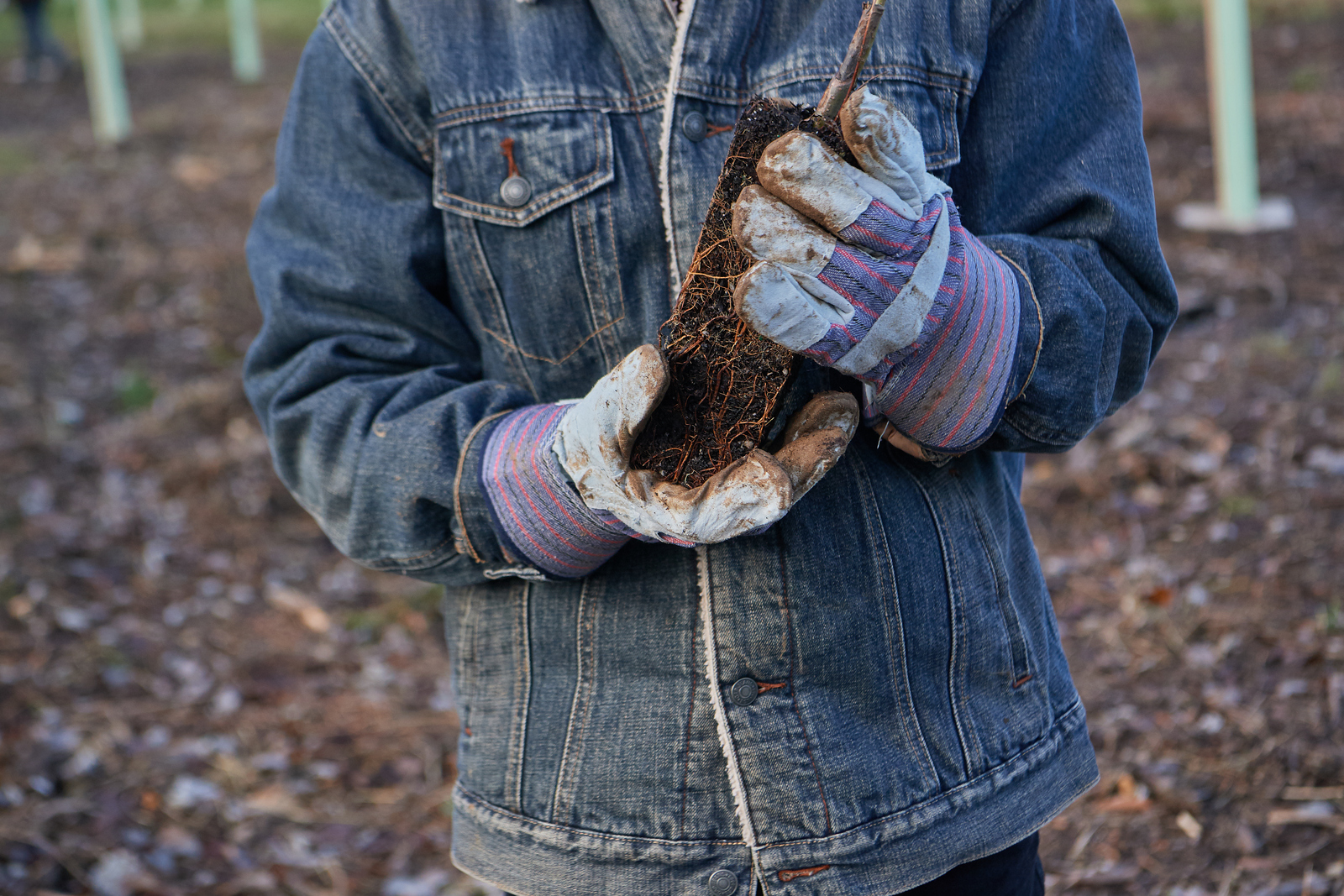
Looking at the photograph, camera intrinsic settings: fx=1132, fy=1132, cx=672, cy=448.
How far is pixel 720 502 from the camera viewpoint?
1.17 metres

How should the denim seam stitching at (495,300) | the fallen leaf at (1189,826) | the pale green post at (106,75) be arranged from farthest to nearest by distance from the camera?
1. the pale green post at (106,75)
2. the fallen leaf at (1189,826)
3. the denim seam stitching at (495,300)

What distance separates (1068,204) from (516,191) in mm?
658

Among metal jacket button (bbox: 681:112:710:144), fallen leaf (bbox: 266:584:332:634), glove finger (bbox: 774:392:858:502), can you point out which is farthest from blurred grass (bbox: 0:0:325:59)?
glove finger (bbox: 774:392:858:502)

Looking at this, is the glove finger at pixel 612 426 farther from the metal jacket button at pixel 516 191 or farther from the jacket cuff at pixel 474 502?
the metal jacket button at pixel 516 191

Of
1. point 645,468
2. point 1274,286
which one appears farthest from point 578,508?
point 1274,286

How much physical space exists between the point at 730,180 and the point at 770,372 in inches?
8.5

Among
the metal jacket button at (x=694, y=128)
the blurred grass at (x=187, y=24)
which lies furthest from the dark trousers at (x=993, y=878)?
the blurred grass at (x=187, y=24)

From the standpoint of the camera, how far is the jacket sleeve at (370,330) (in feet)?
4.44

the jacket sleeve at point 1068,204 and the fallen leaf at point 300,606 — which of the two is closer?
the jacket sleeve at point 1068,204

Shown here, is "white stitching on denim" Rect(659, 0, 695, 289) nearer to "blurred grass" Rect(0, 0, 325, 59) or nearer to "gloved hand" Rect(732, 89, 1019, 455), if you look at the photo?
"gloved hand" Rect(732, 89, 1019, 455)

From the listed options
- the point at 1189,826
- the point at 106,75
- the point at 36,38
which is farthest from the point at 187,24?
the point at 1189,826

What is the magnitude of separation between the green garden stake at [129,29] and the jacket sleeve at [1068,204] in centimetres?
2129

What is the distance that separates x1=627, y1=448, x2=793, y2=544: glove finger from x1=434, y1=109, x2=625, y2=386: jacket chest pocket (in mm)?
253

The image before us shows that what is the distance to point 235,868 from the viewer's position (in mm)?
3078
